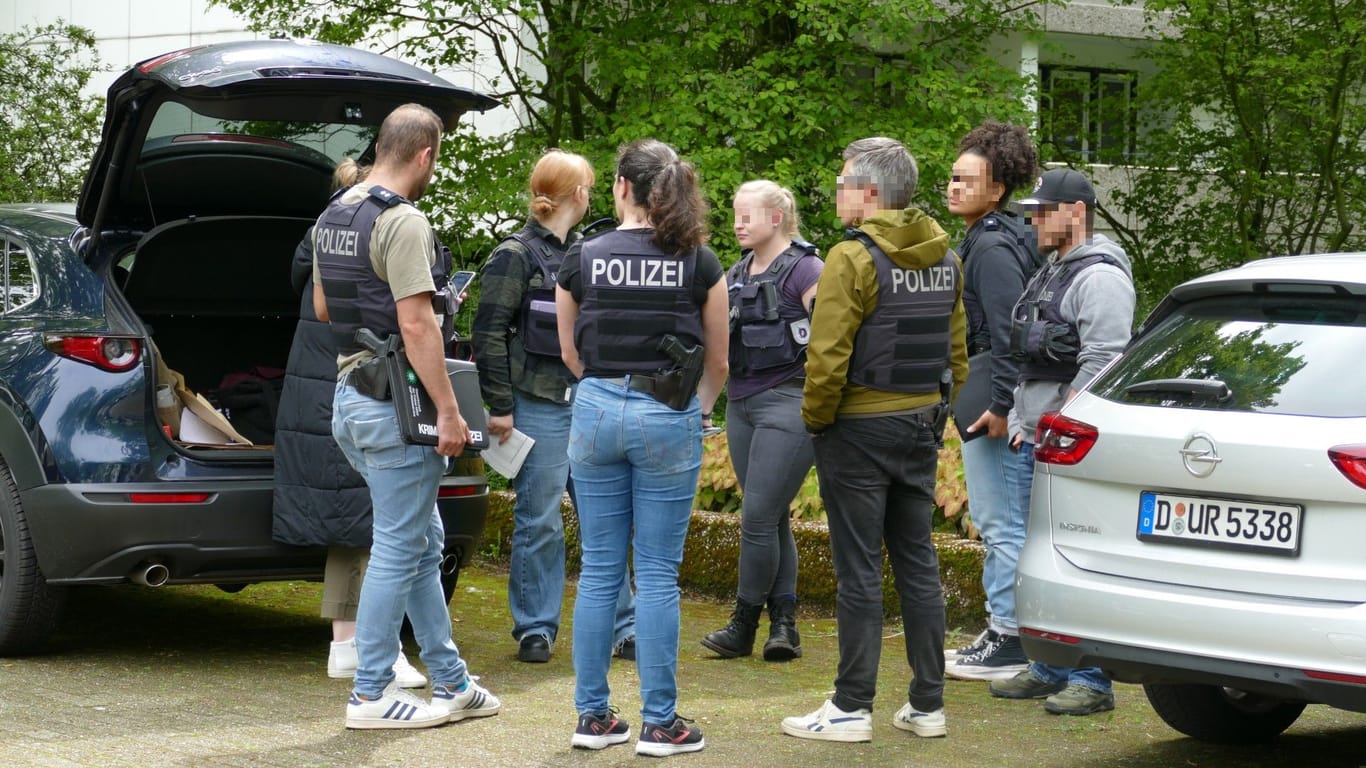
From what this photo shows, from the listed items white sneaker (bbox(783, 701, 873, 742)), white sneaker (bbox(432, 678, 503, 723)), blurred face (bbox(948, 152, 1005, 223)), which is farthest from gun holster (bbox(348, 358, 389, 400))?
blurred face (bbox(948, 152, 1005, 223))

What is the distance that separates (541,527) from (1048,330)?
6.78 feet

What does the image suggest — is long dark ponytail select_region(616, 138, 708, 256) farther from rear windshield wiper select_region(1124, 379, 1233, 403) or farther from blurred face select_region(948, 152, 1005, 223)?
blurred face select_region(948, 152, 1005, 223)

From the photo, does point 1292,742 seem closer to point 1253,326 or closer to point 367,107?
point 1253,326

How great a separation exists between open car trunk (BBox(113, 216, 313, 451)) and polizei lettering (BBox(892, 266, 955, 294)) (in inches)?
117

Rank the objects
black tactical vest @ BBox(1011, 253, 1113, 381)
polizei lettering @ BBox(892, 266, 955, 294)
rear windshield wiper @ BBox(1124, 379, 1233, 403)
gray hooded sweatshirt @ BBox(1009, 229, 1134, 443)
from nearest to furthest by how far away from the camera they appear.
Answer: rear windshield wiper @ BBox(1124, 379, 1233, 403), polizei lettering @ BBox(892, 266, 955, 294), gray hooded sweatshirt @ BBox(1009, 229, 1134, 443), black tactical vest @ BBox(1011, 253, 1113, 381)

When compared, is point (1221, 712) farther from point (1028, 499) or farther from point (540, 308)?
point (540, 308)

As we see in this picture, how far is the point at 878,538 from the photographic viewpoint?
5234 millimetres

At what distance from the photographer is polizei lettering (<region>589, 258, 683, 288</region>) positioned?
16.1ft

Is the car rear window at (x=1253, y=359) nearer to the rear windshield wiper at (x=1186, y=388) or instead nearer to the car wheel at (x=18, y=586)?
the rear windshield wiper at (x=1186, y=388)

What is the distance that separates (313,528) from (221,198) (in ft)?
5.73

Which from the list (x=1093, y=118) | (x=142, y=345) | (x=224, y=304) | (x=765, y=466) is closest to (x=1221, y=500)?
(x=765, y=466)

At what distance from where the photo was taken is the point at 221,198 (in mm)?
6941

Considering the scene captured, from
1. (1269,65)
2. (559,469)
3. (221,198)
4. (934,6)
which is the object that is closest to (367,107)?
(221,198)

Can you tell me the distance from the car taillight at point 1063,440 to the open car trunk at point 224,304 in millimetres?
3404
